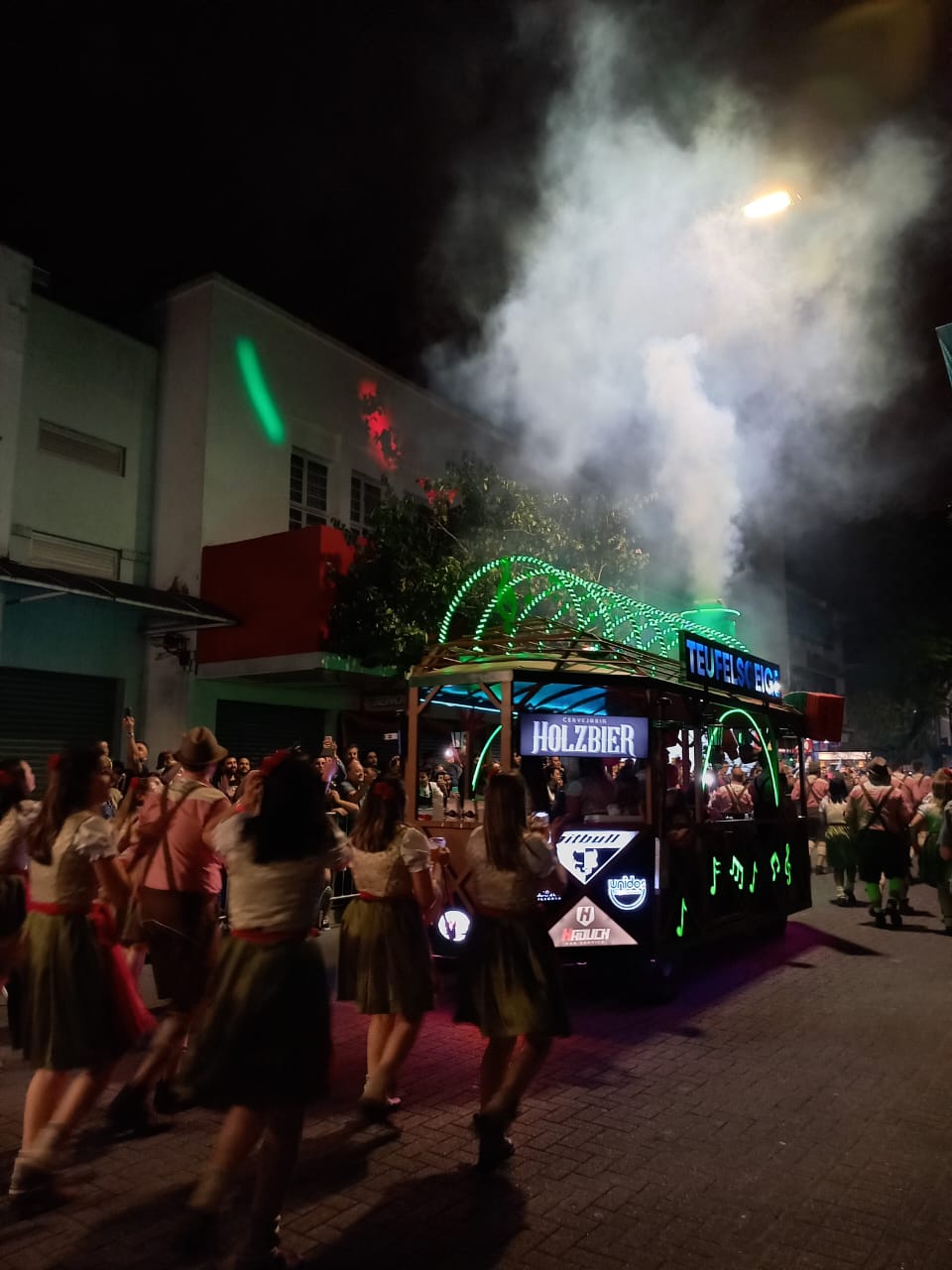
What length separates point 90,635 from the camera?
14.0 metres

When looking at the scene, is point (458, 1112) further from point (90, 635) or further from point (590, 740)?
point (90, 635)

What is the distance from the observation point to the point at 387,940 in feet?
15.7

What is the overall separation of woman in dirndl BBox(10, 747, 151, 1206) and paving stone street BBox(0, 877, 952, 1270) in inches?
13.2

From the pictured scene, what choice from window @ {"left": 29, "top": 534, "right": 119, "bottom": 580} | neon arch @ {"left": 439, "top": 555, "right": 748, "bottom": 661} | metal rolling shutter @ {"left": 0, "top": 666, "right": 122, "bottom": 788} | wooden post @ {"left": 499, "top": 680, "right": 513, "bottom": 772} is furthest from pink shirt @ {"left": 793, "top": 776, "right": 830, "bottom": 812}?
window @ {"left": 29, "top": 534, "right": 119, "bottom": 580}

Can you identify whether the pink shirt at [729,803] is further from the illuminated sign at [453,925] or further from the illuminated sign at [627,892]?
the illuminated sign at [453,925]

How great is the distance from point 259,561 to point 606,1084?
1085cm

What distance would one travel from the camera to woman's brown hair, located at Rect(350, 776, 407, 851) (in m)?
4.89

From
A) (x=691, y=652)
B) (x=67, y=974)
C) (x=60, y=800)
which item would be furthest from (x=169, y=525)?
(x=67, y=974)

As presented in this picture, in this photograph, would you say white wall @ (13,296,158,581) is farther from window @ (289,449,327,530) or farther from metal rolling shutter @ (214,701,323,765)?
metal rolling shutter @ (214,701,323,765)

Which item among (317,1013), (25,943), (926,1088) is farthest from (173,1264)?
(926,1088)

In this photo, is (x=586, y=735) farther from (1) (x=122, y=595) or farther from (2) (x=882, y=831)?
(1) (x=122, y=595)


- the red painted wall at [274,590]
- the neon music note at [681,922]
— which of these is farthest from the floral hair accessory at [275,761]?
the red painted wall at [274,590]

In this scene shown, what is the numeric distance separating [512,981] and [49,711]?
11.3 metres

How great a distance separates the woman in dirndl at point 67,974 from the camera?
145 inches
